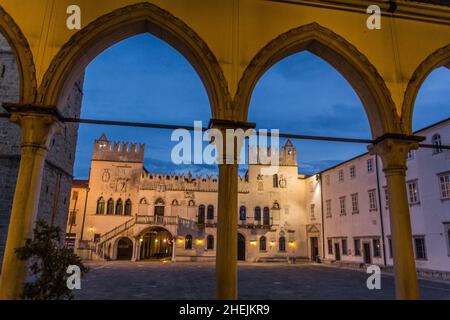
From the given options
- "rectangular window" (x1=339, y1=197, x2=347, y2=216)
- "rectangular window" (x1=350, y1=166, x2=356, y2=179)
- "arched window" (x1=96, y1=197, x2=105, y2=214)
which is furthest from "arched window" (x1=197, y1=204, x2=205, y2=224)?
"rectangular window" (x1=350, y1=166, x2=356, y2=179)

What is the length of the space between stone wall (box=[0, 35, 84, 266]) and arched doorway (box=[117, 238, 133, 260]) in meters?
16.4

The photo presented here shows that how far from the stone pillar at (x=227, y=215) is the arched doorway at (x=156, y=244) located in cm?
2858

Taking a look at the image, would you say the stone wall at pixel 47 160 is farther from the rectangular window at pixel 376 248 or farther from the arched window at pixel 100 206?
the rectangular window at pixel 376 248

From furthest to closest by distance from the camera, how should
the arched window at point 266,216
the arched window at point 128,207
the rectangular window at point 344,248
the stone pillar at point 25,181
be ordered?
1. the arched window at point 266,216
2. the arched window at point 128,207
3. the rectangular window at point 344,248
4. the stone pillar at point 25,181

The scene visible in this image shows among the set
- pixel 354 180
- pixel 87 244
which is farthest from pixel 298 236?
pixel 87 244

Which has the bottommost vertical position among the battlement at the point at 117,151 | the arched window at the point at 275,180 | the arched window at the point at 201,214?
the arched window at the point at 201,214

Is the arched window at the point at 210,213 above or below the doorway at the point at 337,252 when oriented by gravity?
above

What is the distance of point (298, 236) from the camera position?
1357 inches

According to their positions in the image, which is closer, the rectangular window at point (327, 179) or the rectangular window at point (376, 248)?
the rectangular window at point (376, 248)

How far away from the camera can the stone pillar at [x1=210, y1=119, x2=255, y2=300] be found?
5.38 meters

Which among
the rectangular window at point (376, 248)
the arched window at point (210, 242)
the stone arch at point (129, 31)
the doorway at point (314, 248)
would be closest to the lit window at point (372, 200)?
the rectangular window at point (376, 248)

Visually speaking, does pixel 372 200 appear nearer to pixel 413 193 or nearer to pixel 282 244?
pixel 413 193

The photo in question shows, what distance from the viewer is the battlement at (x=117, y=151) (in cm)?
3422

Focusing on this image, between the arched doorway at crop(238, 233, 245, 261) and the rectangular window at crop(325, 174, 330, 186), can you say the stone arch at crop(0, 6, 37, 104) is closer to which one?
the rectangular window at crop(325, 174, 330, 186)
